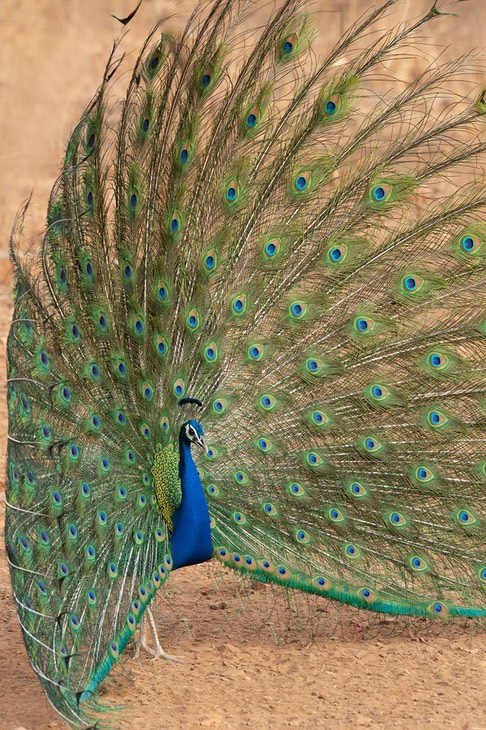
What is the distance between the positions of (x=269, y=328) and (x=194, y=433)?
60 cm

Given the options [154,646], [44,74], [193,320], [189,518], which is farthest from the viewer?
[44,74]

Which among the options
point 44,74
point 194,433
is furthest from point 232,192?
point 44,74

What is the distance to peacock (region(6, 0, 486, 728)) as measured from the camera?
3977 millimetres

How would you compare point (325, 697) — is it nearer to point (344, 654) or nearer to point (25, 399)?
point (344, 654)

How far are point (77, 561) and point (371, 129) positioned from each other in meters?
1.88

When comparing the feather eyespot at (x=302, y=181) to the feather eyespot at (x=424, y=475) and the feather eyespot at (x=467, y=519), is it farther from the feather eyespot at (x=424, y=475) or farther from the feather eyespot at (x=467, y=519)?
the feather eyespot at (x=467, y=519)

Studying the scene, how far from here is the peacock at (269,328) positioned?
3.98 m

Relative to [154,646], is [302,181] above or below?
above

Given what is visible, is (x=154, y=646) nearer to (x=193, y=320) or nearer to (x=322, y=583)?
(x=322, y=583)

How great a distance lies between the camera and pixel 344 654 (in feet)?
14.4

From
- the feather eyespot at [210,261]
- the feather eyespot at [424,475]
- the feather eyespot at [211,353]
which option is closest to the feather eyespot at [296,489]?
the feather eyespot at [424,475]

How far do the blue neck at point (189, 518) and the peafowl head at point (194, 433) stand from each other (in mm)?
51

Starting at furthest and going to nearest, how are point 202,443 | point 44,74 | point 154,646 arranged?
point 44,74 → point 154,646 → point 202,443

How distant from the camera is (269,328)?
4.23m
